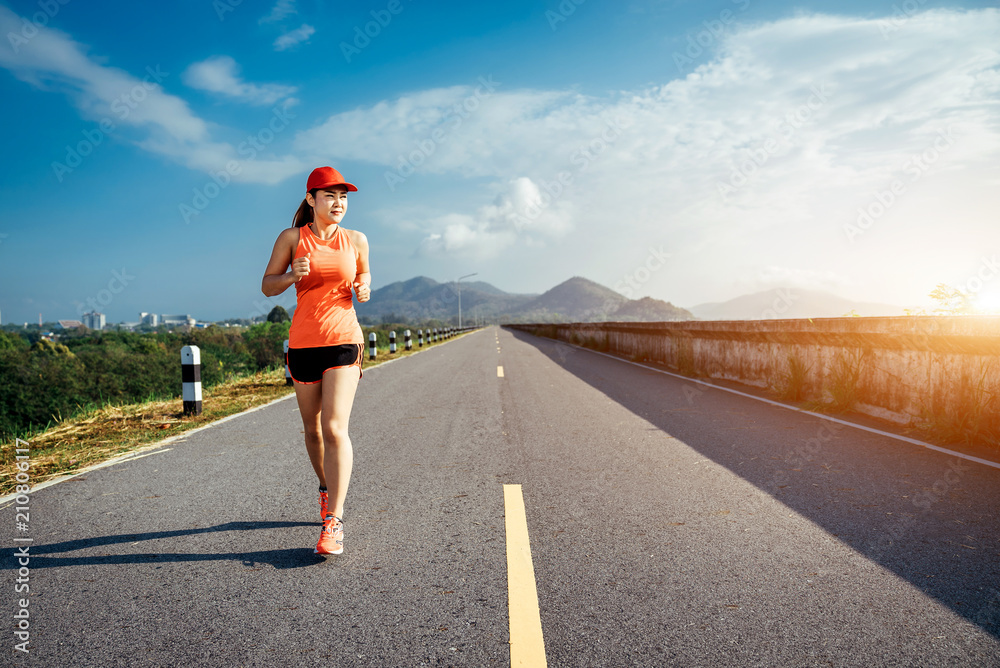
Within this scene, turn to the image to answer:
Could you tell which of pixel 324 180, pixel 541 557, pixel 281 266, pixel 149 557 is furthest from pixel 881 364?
pixel 149 557

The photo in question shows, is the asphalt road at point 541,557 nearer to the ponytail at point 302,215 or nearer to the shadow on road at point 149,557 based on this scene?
the shadow on road at point 149,557

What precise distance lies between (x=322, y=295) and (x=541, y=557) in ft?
6.09

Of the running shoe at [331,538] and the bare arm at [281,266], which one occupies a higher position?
the bare arm at [281,266]

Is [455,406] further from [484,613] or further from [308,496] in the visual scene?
[484,613]

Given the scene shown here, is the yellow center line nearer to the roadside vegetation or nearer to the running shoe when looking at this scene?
the running shoe

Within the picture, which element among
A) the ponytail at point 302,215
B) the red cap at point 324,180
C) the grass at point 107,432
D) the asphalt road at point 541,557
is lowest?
the asphalt road at point 541,557

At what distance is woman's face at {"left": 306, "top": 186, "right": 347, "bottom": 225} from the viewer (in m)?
2.95

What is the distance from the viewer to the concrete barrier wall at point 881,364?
5109 mm

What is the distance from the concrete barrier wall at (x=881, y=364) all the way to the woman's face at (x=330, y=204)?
231 inches

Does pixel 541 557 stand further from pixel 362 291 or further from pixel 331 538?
pixel 362 291

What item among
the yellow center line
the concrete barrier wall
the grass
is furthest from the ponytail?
the concrete barrier wall

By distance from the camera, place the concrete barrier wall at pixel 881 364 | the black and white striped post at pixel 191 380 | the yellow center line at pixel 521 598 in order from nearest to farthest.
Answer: the yellow center line at pixel 521 598
the concrete barrier wall at pixel 881 364
the black and white striped post at pixel 191 380

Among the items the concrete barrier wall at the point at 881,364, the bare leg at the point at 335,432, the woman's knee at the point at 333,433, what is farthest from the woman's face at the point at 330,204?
the concrete barrier wall at the point at 881,364

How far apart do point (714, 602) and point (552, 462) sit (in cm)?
241
